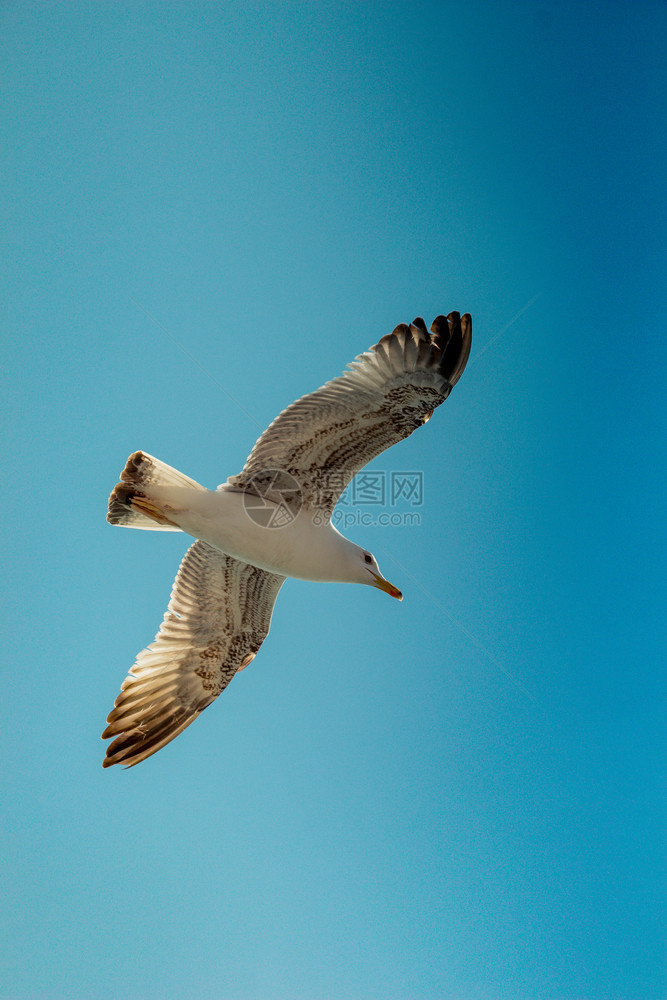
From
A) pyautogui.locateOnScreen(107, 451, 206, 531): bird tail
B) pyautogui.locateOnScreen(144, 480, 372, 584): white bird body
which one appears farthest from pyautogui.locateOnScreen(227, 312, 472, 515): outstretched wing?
pyautogui.locateOnScreen(107, 451, 206, 531): bird tail

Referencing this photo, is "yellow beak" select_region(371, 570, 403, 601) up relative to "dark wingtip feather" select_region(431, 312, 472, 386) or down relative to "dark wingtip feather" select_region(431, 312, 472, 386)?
down

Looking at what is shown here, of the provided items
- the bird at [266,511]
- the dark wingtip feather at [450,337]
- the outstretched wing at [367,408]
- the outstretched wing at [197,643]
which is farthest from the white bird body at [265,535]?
the dark wingtip feather at [450,337]

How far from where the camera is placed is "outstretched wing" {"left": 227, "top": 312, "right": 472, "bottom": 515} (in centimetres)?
552

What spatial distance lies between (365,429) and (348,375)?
1.45ft

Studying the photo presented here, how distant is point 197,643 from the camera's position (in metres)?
6.94

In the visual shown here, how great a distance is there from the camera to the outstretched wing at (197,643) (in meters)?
6.70

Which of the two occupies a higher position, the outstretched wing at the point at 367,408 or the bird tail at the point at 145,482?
the outstretched wing at the point at 367,408

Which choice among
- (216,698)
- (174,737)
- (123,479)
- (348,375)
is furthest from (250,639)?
(348,375)

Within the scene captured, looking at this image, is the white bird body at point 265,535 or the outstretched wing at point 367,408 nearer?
the outstretched wing at point 367,408

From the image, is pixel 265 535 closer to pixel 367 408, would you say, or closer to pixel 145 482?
pixel 145 482

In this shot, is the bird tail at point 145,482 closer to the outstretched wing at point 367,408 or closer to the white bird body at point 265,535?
the white bird body at point 265,535

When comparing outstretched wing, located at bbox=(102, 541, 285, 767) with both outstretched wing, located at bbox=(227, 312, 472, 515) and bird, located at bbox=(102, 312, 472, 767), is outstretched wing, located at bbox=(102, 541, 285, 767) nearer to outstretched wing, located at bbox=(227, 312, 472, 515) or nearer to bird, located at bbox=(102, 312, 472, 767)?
bird, located at bbox=(102, 312, 472, 767)

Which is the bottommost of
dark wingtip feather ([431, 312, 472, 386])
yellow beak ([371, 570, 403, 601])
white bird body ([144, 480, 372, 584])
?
white bird body ([144, 480, 372, 584])

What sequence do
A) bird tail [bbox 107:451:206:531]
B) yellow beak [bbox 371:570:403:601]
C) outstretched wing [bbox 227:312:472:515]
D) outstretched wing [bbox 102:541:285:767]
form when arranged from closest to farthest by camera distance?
outstretched wing [bbox 227:312:472:515]
bird tail [bbox 107:451:206:531]
yellow beak [bbox 371:570:403:601]
outstretched wing [bbox 102:541:285:767]
